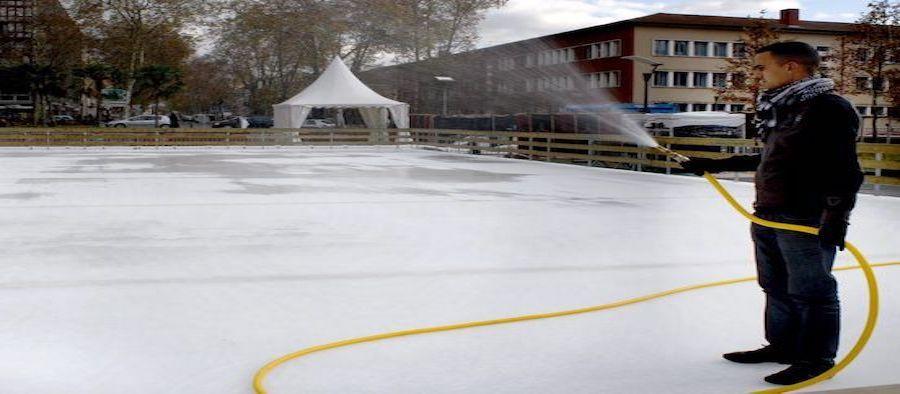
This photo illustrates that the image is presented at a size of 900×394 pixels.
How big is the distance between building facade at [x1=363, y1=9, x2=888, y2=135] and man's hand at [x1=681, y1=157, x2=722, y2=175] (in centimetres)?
5821

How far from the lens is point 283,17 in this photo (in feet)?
196

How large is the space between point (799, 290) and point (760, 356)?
2.14ft

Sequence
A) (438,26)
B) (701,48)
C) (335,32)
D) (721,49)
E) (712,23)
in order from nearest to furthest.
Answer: (335,32) < (438,26) < (712,23) < (701,48) < (721,49)

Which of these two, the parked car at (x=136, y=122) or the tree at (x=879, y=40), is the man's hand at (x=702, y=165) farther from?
the parked car at (x=136, y=122)

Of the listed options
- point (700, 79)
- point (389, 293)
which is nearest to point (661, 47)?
point (700, 79)

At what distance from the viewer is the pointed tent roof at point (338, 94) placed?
44906 mm

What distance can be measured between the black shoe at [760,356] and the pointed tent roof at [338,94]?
133 feet

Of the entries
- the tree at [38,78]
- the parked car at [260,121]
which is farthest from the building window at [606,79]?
the tree at [38,78]

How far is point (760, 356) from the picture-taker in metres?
4.74

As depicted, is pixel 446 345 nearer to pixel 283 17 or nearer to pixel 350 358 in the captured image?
pixel 350 358

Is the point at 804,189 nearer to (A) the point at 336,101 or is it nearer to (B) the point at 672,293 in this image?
(B) the point at 672,293

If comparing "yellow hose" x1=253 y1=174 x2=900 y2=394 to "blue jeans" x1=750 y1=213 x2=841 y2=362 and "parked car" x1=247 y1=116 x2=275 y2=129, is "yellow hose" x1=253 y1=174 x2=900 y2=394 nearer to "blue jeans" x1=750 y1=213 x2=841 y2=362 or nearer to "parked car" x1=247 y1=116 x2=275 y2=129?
"blue jeans" x1=750 y1=213 x2=841 y2=362

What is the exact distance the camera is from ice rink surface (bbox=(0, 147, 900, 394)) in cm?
466

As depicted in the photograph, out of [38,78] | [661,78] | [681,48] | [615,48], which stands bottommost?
[38,78]
